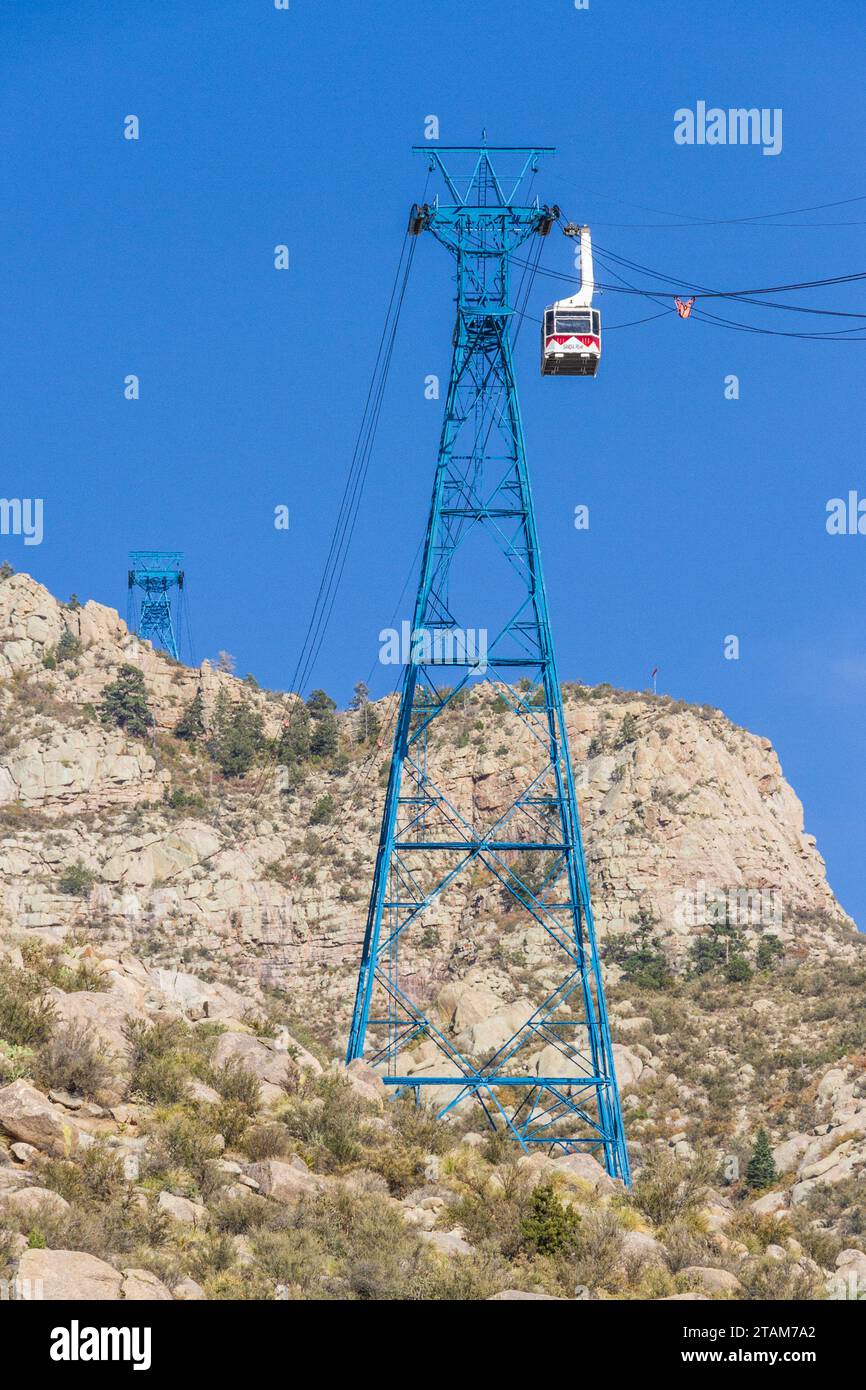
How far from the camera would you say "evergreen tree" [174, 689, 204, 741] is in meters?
80.9

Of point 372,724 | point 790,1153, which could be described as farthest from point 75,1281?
point 372,724

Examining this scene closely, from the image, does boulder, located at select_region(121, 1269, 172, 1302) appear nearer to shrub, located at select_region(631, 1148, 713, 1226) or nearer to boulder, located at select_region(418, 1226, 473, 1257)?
boulder, located at select_region(418, 1226, 473, 1257)

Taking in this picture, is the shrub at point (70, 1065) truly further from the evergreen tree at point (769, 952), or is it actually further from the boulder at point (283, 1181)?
the evergreen tree at point (769, 952)

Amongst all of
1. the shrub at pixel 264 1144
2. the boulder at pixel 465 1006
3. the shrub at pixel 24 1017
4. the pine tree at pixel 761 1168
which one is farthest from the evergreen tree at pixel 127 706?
the shrub at pixel 264 1144

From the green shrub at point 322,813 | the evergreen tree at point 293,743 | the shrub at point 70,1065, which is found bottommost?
the shrub at point 70,1065

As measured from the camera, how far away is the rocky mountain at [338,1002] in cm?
1812

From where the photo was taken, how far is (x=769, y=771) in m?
77.2

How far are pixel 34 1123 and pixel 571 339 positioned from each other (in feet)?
68.2

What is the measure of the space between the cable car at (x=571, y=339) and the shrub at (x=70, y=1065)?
1828 cm

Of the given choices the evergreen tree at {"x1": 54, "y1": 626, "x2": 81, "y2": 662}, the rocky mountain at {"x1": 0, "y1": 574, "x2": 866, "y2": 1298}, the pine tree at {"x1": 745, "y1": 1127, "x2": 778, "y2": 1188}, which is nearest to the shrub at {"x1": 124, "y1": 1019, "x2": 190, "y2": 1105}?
the rocky mountain at {"x1": 0, "y1": 574, "x2": 866, "y2": 1298}

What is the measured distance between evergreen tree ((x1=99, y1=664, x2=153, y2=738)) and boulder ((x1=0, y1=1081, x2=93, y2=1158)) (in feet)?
194

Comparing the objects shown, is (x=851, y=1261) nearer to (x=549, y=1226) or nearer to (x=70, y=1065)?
(x=549, y=1226)

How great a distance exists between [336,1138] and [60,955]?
6.21 meters

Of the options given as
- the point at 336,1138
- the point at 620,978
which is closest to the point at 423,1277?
the point at 336,1138
